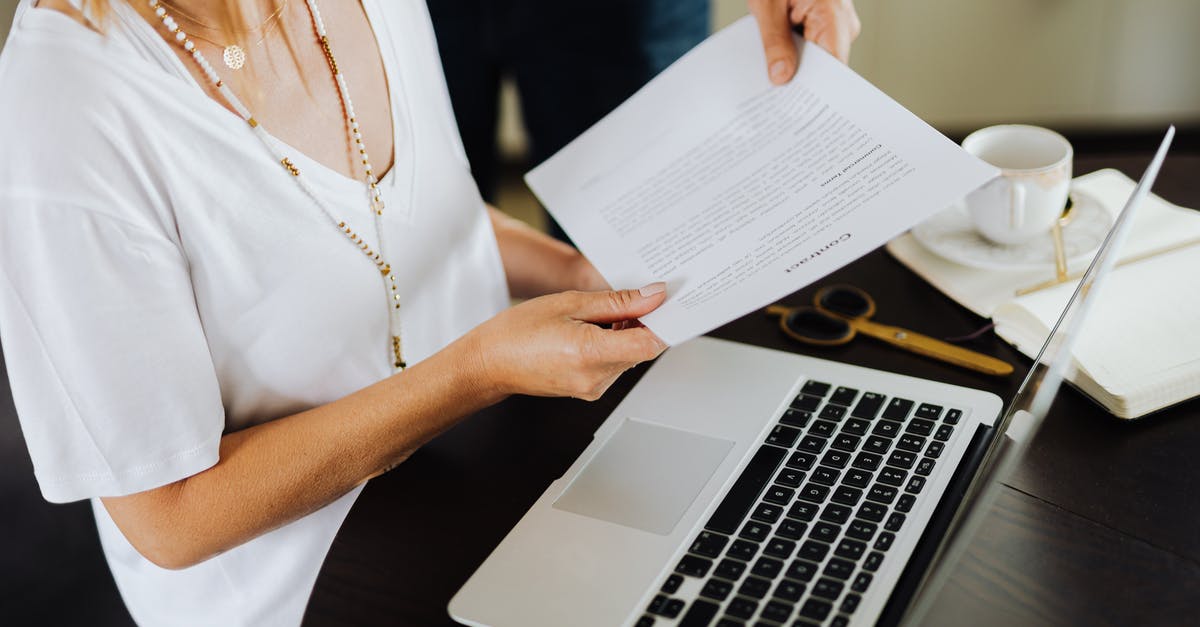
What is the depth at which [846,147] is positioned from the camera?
780mm

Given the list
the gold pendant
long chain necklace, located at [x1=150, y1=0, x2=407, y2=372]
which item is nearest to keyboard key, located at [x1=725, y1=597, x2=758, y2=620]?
long chain necklace, located at [x1=150, y1=0, x2=407, y2=372]

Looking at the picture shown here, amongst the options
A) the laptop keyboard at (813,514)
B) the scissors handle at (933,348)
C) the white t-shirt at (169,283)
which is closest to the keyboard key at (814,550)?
the laptop keyboard at (813,514)

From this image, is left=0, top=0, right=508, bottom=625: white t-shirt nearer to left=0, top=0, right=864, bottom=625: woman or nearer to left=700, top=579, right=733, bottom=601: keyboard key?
left=0, top=0, right=864, bottom=625: woman

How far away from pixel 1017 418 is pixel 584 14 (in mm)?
1194

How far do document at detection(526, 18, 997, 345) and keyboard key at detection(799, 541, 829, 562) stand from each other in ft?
0.51

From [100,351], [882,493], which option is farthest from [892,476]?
[100,351]

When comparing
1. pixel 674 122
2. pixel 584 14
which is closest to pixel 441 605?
pixel 674 122

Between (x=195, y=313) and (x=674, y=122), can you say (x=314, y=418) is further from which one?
(x=674, y=122)

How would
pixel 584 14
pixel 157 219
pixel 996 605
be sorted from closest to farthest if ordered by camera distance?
1. pixel 996 605
2. pixel 157 219
3. pixel 584 14

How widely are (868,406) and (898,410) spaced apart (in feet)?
0.07

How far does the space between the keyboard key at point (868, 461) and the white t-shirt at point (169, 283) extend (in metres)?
0.40

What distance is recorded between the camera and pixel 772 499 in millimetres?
720

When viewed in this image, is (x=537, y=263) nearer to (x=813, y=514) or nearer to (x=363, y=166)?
(x=363, y=166)

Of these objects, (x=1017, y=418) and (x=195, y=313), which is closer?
(x=1017, y=418)
